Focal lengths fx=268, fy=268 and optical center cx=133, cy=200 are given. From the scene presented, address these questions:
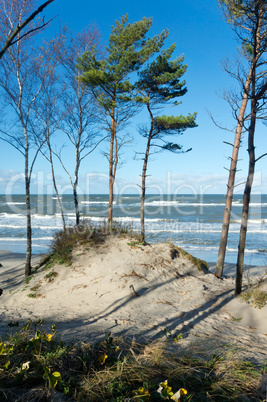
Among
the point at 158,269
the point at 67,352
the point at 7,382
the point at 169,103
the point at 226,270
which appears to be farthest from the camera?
the point at 169,103

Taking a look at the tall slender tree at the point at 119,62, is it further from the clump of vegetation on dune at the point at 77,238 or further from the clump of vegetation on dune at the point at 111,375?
the clump of vegetation on dune at the point at 111,375

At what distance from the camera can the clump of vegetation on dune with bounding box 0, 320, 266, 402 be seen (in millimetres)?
2311

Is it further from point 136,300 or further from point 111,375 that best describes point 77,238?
point 111,375

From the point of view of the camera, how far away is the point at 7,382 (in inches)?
91.8

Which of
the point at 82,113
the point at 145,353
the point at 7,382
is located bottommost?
the point at 145,353

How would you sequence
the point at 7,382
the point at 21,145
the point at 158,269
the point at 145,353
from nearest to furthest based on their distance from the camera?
the point at 7,382
the point at 145,353
the point at 158,269
the point at 21,145

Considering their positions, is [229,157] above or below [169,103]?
below

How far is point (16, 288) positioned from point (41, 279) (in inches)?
31.8

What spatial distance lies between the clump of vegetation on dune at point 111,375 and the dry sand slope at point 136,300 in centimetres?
108

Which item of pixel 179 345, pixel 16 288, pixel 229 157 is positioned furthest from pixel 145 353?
pixel 229 157

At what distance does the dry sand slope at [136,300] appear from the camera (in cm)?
480

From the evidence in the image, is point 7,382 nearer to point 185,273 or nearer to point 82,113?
point 185,273

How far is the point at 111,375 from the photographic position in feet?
8.54

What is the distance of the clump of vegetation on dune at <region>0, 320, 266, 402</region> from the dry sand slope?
3.53 feet
